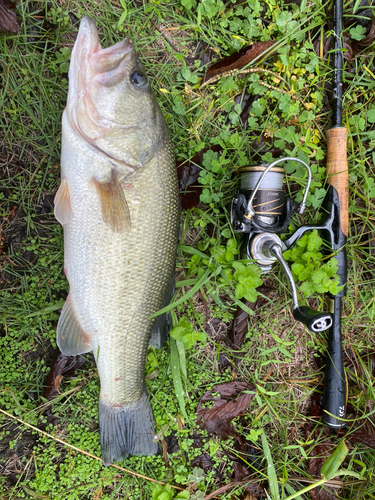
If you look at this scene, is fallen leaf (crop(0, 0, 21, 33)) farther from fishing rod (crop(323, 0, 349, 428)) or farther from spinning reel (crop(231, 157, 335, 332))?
fishing rod (crop(323, 0, 349, 428))

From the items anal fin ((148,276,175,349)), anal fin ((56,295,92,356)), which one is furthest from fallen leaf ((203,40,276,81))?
anal fin ((56,295,92,356))

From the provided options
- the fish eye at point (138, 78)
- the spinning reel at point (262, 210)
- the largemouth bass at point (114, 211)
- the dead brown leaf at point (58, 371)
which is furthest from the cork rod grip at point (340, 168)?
the dead brown leaf at point (58, 371)

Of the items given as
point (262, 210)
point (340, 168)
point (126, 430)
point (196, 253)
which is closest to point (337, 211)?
point (340, 168)

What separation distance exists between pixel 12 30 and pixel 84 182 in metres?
1.18

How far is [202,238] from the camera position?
7.66ft

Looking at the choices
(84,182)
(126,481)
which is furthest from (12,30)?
(126,481)

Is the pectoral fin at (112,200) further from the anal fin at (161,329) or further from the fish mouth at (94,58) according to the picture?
the anal fin at (161,329)

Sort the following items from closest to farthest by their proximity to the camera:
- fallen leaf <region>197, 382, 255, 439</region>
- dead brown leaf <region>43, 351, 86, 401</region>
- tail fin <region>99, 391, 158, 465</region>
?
tail fin <region>99, 391, 158, 465</region> < dead brown leaf <region>43, 351, 86, 401</region> < fallen leaf <region>197, 382, 255, 439</region>

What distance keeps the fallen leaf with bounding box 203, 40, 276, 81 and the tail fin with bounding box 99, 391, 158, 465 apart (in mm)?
2218

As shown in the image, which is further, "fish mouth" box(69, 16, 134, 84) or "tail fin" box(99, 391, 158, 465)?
"tail fin" box(99, 391, 158, 465)

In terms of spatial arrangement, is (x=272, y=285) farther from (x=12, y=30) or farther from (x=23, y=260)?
(x=12, y=30)

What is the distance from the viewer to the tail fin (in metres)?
2.02

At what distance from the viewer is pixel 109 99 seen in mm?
1608

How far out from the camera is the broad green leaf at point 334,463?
2.09 metres
